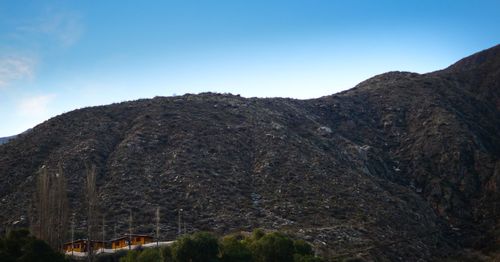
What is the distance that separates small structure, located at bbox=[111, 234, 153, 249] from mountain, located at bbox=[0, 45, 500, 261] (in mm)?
3356

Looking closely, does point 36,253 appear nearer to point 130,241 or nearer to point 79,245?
point 130,241

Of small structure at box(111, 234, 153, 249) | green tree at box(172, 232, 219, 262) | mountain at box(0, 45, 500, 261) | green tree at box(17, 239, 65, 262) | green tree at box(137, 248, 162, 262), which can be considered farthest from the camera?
mountain at box(0, 45, 500, 261)

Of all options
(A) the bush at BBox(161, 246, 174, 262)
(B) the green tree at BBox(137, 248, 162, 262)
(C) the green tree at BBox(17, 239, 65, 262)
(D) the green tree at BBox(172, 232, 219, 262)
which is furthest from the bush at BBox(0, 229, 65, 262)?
(D) the green tree at BBox(172, 232, 219, 262)

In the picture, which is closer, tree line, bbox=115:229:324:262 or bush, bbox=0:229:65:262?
bush, bbox=0:229:65:262

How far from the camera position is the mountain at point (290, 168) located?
52.9 metres

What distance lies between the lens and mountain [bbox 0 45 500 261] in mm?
52938

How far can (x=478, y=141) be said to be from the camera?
81500 mm

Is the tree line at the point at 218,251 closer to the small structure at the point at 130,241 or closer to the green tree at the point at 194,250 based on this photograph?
the green tree at the point at 194,250

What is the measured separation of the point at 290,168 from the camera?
208 ft

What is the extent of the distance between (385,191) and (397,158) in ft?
64.9

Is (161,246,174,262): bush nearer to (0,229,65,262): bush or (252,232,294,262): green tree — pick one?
(252,232,294,262): green tree

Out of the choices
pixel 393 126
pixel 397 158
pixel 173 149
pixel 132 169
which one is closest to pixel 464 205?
pixel 397 158

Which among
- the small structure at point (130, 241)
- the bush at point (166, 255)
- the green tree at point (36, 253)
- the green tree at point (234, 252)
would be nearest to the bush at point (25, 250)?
the green tree at point (36, 253)

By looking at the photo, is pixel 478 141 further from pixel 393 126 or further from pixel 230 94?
pixel 230 94
